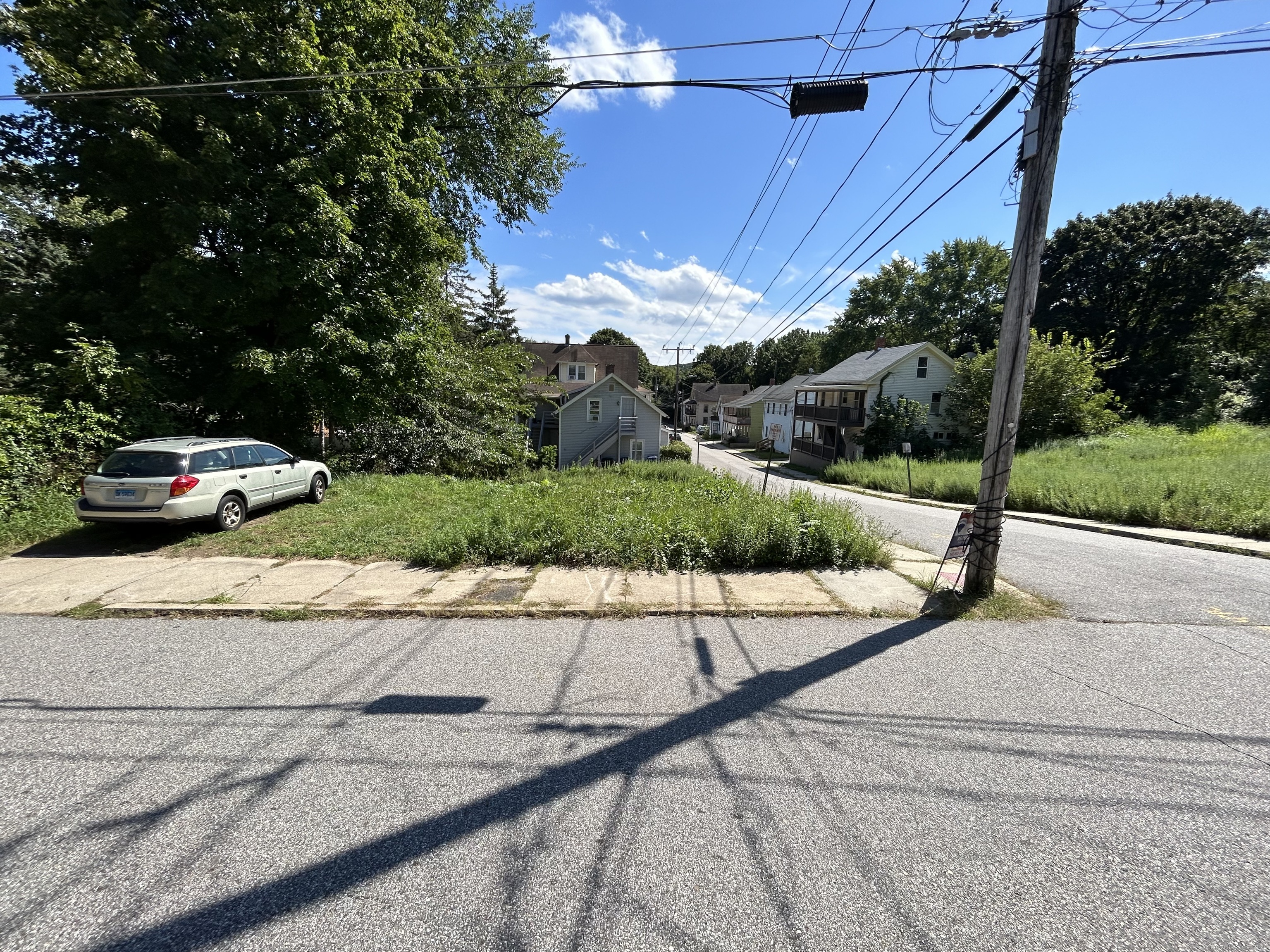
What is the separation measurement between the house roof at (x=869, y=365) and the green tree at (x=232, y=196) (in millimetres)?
28535

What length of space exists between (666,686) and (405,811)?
1.87 m

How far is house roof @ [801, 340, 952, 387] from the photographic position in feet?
105

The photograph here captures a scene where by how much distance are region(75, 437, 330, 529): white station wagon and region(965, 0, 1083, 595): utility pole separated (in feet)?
33.8

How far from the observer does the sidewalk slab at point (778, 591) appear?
17.7ft

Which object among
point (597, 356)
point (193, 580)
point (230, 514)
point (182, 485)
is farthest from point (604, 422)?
point (193, 580)

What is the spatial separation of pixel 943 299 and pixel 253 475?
177ft

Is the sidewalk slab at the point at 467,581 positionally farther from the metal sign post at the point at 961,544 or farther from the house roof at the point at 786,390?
the house roof at the point at 786,390

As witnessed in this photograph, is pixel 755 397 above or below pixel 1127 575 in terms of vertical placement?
above

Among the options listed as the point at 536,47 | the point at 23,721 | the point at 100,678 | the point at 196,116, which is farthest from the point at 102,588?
the point at 536,47

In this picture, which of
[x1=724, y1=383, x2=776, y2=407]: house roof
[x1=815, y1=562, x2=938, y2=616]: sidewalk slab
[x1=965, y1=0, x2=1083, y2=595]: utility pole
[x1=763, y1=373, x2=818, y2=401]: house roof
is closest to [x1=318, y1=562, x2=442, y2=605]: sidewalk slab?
[x1=815, y1=562, x2=938, y2=616]: sidewalk slab

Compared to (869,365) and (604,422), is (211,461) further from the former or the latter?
(869,365)

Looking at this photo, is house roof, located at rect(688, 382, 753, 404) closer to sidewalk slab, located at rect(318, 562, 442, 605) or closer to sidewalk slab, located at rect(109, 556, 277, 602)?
sidewalk slab, located at rect(318, 562, 442, 605)

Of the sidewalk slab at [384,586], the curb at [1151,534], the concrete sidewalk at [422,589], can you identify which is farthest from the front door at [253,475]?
the curb at [1151,534]

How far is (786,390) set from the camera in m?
49.4
